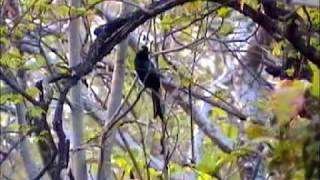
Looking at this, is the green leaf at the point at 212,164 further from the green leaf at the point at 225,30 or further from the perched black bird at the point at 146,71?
the green leaf at the point at 225,30

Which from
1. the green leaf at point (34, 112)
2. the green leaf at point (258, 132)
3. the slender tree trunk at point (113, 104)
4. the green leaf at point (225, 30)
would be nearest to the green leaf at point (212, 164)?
the slender tree trunk at point (113, 104)

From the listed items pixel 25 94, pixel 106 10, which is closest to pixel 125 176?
pixel 25 94

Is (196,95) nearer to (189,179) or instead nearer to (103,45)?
(189,179)

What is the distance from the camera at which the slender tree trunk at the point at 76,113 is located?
241cm

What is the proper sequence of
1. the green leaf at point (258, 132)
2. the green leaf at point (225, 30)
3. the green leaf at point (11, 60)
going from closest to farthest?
1. the green leaf at point (258, 132)
2. the green leaf at point (11, 60)
3. the green leaf at point (225, 30)

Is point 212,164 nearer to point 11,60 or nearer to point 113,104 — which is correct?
point 113,104

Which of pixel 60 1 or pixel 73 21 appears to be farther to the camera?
pixel 60 1

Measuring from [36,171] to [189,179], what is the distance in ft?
3.56

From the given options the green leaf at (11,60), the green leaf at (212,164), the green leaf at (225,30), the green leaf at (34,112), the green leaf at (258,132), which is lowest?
the green leaf at (212,164)

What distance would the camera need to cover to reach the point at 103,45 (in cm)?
181

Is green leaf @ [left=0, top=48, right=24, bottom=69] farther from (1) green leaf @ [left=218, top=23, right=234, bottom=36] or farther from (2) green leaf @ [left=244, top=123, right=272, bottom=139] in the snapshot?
(2) green leaf @ [left=244, top=123, right=272, bottom=139]

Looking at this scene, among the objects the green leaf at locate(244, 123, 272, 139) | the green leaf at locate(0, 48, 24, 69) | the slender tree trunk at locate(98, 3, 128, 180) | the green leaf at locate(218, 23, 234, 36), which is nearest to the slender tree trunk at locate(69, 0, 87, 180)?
the slender tree trunk at locate(98, 3, 128, 180)

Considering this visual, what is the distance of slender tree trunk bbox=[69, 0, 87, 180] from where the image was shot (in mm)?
2412

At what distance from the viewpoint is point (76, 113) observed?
2436mm
